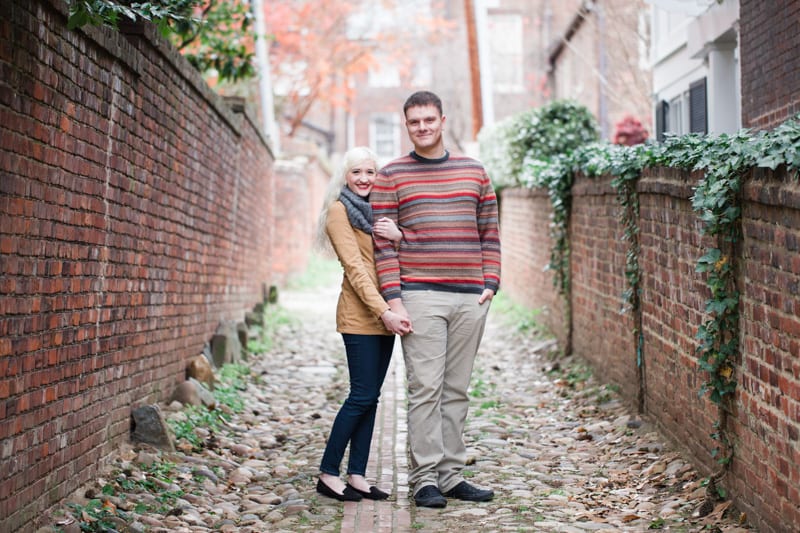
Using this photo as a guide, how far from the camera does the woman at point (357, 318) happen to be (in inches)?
218

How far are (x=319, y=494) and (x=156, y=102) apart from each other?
116 inches

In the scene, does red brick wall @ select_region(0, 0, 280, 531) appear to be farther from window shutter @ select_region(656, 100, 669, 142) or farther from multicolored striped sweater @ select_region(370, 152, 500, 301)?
window shutter @ select_region(656, 100, 669, 142)

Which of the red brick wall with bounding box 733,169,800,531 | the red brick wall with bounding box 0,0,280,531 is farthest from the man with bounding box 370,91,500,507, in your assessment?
the red brick wall with bounding box 0,0,280,531

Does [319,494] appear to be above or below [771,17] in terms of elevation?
below

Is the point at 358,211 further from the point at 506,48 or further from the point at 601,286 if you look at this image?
the point at 506,48

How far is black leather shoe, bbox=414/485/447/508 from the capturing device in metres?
5.51

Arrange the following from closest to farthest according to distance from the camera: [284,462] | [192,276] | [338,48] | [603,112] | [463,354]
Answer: [463,354] < [284,462] < [192,276] < [603,112] < [338,48]

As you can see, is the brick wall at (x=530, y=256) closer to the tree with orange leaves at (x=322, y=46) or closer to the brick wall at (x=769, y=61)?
the brick wall at (x=769, y=61)

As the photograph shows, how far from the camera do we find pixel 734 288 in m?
5.18

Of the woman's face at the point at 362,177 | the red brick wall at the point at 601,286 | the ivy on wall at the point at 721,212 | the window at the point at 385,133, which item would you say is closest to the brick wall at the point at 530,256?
the red brick wall at the point at 601,286

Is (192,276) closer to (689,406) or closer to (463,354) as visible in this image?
(463,354)

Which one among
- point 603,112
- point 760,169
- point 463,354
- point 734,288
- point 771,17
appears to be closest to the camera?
point 760,169

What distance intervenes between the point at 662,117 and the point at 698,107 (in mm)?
2243

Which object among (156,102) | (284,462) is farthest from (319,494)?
(156,102)
